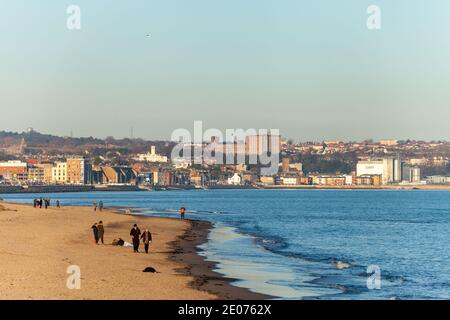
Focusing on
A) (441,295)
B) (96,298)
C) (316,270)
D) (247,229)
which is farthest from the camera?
(247,229)

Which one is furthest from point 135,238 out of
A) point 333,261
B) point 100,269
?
point 333,261

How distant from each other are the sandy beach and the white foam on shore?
0.67m

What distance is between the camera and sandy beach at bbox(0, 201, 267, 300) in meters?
23.4

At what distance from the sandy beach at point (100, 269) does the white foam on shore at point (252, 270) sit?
0.67 meters

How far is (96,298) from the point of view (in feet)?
72.3

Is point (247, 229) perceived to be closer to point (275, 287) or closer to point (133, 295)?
point (275, 287)

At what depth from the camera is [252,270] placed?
33.5 metres

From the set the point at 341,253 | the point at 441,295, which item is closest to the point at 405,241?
the point at 341,253

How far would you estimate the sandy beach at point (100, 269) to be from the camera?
23.4 metres

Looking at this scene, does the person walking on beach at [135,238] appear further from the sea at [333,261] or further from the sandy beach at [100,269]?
the sea at [333,261]

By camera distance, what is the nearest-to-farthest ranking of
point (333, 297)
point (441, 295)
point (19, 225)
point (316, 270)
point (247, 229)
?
point (333, 297) → point (441, 295) → point (316, 270) → point (19, 225) → point (247, 229)

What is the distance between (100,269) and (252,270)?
6.53 m

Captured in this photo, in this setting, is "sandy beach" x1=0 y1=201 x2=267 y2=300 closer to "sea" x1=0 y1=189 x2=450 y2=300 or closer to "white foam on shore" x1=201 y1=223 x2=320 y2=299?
"white foam on shore" x1=201 y1=223 x2=320 y2=299
